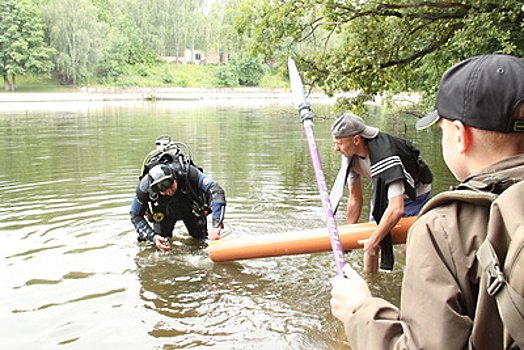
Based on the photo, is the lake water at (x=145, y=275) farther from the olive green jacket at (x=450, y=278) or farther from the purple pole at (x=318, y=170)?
the olive green jacket at (x=450, y=278)

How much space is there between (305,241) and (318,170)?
250cm

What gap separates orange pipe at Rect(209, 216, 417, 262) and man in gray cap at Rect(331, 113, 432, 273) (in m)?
0.13

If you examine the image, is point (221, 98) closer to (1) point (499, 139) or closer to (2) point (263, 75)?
(2) point (263, 75)

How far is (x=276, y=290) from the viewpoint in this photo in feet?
18.2

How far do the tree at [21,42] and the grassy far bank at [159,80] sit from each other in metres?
2.27

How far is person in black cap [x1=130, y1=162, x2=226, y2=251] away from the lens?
5945 millimetres

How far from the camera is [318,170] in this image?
269 centimetres

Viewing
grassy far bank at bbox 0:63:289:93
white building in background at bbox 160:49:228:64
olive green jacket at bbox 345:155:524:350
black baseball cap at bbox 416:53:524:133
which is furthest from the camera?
white building in background at bbox 160:49:228:64

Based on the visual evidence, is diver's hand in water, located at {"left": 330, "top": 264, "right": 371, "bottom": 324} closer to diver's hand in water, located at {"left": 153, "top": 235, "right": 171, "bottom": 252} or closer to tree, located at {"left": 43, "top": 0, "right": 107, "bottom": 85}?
diver's hand in water, located at {"left": 153, "top": 235, "right": 171, "bottom": 252}

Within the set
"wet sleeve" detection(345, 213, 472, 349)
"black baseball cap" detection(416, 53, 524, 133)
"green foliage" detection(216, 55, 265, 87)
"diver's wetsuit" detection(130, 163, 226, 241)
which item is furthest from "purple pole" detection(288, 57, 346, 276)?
"green foliage" detection(216, 55, 265, 87)

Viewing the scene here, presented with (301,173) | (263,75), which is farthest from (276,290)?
(263,75)

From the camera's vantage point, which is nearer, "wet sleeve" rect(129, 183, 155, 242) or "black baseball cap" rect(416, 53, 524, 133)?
"black baseball cap" rect(416, 53, 524, 133)

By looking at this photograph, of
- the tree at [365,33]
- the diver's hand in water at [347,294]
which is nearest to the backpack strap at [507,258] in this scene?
the diver's hand in water at [347,294]

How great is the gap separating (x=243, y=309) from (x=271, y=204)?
14.6 ft
